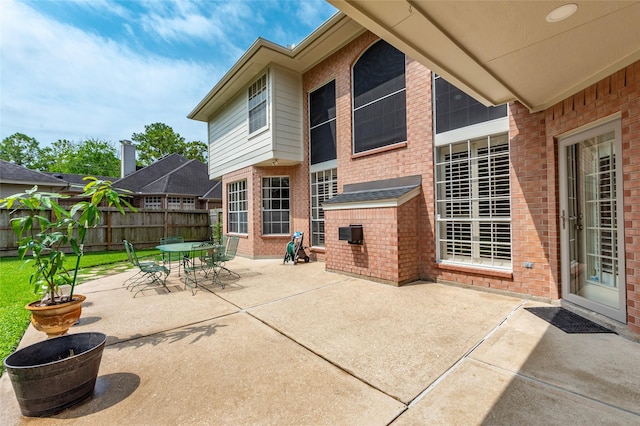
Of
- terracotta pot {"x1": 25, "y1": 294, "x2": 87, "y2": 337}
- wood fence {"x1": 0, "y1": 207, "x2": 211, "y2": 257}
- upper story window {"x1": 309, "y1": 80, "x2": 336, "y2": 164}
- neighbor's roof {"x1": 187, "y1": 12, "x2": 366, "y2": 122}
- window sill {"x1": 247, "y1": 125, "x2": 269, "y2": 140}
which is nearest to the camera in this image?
terracotta pot {"x1": 25, "y1": 294, "x2": 87, "y2": 337}

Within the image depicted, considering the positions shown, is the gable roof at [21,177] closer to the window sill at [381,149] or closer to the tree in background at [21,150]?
the window sill at [381,149]

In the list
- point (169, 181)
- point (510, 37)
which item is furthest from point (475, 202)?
point (169, 181)

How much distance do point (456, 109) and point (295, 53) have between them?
5.20m

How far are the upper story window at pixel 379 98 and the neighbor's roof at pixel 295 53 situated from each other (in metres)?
0.90

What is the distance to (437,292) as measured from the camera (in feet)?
16.8

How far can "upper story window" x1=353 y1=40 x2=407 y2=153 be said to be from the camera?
6441 mm

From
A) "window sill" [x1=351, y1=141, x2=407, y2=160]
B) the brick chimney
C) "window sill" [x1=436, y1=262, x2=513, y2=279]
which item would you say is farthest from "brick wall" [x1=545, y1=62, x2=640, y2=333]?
the brick chimney

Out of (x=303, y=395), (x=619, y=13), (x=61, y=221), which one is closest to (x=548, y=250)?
(x=619, y=13)

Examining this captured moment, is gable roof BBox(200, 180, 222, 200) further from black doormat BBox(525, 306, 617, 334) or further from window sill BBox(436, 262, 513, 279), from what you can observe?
black doormat BBox(525, 306, 617, 334)

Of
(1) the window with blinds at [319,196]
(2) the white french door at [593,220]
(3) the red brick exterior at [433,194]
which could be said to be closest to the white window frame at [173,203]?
(3) the red brick exterior at [433,194]

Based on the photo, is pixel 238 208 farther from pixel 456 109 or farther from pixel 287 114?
pixel 456 109

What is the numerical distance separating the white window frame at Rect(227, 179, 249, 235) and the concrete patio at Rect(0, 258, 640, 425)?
614cm

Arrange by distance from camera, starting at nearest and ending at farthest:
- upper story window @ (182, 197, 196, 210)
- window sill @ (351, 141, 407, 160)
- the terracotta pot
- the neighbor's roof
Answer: the terracotta pot, window sill @ (351, 141, 407, 160), the neighbor's roof, upper story window @ (182, 197, 196, 210)

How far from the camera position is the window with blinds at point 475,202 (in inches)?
197
